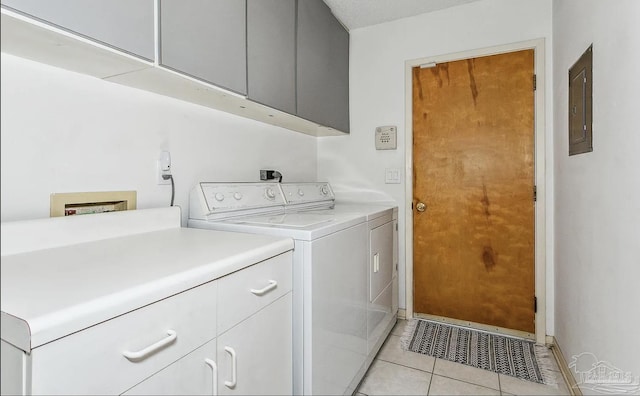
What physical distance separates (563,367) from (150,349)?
2.21 m

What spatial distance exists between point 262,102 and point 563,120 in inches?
67.8

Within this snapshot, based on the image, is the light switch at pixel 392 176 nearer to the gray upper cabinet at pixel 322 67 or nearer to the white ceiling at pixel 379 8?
the gray upper cabinet at pixel 322 67

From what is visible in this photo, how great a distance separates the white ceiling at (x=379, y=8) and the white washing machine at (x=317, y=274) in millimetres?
1448

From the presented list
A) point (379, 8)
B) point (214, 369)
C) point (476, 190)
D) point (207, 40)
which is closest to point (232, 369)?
point (214, 369)

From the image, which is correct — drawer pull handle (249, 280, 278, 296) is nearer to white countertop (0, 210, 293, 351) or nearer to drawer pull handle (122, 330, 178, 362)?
white countertop (0, 210, 293, 351)

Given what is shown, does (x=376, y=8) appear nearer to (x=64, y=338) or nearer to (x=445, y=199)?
(x=445, y=199)

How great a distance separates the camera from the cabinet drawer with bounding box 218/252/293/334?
0.92 meters

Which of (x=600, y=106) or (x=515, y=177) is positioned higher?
(x=600, y=106)

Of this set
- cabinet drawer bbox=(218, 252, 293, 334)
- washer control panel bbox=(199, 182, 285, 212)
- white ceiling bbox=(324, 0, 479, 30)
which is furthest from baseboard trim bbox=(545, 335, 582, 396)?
white ceiling bbox=(324, 0, 479, 30)

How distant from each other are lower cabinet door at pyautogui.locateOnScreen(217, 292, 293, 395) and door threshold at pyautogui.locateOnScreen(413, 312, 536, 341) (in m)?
1.61

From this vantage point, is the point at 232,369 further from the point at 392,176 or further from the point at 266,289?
the point at 392,176

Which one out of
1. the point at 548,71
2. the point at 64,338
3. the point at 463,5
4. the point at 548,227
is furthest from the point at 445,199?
the point at 64,338

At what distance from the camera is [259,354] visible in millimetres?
1061

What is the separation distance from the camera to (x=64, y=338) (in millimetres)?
568
